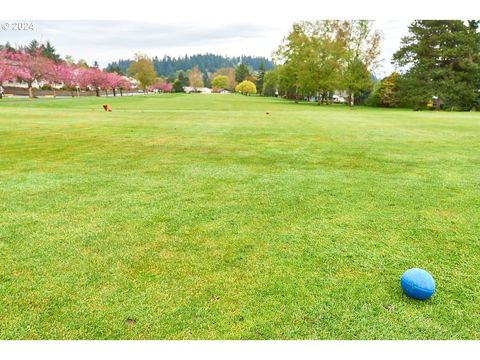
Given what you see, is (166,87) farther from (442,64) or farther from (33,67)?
(442,64)

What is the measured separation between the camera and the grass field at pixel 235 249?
2.90m

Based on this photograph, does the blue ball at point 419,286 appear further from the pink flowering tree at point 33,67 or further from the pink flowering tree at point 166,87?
the pink flowering tree at point 166,87

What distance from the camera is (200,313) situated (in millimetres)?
2988

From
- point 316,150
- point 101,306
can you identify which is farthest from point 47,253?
point 316,150

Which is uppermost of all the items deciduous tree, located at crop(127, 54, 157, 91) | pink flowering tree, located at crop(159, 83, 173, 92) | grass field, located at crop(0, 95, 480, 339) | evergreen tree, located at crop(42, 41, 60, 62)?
evergreen tree, located at crop(42, 41, 60, 62)

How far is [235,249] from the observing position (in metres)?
4.18

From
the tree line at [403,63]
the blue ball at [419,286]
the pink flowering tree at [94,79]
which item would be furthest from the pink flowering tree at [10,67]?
the blue ball at [419,286]

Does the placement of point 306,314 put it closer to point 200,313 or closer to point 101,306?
point 200,313

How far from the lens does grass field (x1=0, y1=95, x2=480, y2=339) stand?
2.90 m

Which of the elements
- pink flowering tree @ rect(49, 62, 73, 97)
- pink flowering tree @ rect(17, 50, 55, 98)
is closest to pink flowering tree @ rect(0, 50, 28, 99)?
pink flowering tree @ rect(17, 50, 55, 98)

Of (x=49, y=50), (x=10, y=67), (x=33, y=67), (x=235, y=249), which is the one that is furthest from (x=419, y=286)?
(x=49, y=50)

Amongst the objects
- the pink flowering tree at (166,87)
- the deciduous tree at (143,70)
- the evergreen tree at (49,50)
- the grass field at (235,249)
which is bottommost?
the grass field at (235,249)

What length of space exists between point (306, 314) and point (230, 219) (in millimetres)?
2324

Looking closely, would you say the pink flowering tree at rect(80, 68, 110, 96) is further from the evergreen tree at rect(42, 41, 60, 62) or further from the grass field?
the grass field
